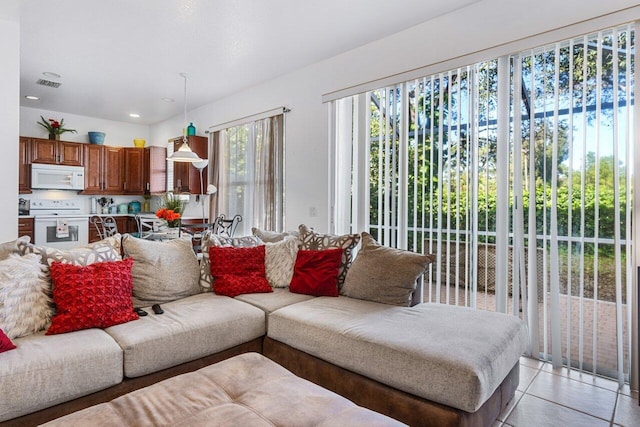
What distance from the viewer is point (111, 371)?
5.65 feet

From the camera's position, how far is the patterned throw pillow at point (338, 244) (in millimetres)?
2852

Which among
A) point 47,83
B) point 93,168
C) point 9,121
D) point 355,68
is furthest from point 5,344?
point 93,168

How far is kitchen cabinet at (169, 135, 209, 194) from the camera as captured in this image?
558 cm

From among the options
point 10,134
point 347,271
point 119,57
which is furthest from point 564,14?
point 10,134

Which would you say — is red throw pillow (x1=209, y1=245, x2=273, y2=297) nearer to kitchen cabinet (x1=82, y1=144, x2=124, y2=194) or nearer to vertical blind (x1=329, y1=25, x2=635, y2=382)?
vertical blind (x1=329, y1=25, x2=635, y2=382)

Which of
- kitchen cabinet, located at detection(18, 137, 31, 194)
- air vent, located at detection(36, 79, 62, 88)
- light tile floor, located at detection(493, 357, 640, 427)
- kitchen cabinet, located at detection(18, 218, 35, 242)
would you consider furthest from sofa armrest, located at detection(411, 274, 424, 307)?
kitchen cabinet, located at detection(18, 137, 31, 194)

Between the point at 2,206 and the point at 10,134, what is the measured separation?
2.07 ft

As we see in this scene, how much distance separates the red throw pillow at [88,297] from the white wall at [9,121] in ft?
4.97

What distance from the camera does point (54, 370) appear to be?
1.57 metres

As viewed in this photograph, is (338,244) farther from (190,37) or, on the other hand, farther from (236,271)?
(190,37)

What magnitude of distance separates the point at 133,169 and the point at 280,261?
512cm

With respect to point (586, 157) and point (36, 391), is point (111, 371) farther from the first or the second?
point (586, 157)

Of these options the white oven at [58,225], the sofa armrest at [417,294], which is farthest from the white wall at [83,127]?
the sofa armrest at [417,294]

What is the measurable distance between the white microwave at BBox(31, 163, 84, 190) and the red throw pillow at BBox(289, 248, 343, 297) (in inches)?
208
